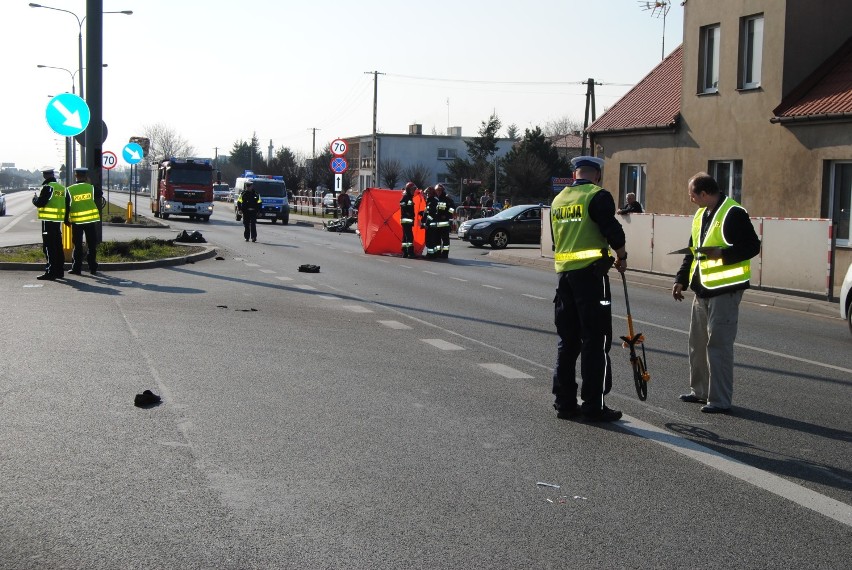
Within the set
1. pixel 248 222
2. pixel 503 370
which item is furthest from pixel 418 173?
pixel 503 370

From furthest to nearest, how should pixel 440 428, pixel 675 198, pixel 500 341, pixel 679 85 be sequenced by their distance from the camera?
1. pixel 679 85
2. pixel 675 198
3. pixel 500 341
4. pixel 440 428

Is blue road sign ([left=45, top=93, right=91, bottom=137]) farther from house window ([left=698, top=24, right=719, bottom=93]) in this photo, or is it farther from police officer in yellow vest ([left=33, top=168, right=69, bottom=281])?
house window ([left=698, top=24, right=719, bottom=93])

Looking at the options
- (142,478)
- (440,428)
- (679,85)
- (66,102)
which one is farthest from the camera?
(679,85)

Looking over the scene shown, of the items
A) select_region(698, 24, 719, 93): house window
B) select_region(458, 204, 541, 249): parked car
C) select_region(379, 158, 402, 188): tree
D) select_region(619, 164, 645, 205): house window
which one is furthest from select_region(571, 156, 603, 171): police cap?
select_region(379, 158, 402, 188): tree

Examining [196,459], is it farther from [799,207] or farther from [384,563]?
[799,207]

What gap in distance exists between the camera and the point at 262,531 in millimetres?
4883

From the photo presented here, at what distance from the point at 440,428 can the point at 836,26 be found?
21172 mm

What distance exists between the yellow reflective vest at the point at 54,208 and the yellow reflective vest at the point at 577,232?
11953mm

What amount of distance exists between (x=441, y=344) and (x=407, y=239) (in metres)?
16.0

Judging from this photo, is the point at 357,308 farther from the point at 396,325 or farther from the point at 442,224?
the point at 442,224

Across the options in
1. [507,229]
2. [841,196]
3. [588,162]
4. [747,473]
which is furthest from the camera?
[507,229]

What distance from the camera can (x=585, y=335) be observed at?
7.34 m

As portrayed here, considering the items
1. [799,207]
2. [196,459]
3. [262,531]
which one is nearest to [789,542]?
[262,531]

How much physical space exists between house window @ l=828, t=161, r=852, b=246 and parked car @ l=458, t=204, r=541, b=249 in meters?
13.7
